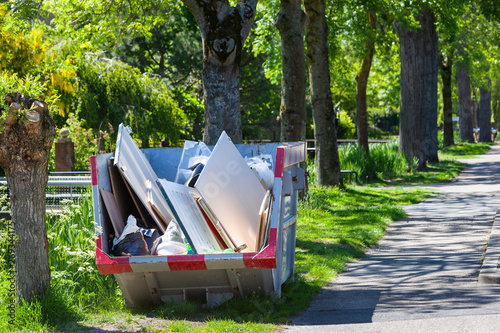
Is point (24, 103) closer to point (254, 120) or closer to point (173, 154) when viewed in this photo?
point (173, 154)

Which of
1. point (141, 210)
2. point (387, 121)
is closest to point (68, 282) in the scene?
point (141, 210)

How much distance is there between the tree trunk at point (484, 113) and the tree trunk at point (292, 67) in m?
38.4

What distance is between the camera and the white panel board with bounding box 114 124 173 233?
6.28 meters

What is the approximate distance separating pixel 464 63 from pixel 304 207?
23307mm

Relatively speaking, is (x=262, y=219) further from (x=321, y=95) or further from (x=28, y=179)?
(x=321, y=95)

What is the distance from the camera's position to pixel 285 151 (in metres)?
6.11

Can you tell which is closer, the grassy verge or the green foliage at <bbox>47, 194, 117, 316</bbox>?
the grassy verge

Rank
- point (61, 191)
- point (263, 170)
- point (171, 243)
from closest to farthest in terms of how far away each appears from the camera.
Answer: point (171, 243)
point (263, 170)
point (61, 191)

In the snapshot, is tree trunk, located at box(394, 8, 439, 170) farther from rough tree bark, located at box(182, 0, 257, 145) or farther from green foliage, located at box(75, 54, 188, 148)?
rough tree bark, located at box(182, 0, 257, 145)

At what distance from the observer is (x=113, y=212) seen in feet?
20.5

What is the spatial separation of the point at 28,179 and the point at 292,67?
322 inches

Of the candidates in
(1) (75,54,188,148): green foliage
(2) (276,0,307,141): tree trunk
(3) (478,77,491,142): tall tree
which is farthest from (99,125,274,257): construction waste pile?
(3) (478,77,491,142): tall tree

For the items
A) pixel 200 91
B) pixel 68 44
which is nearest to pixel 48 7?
pixel 68 44

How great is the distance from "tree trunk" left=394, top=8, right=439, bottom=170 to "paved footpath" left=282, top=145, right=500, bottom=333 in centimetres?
1133
